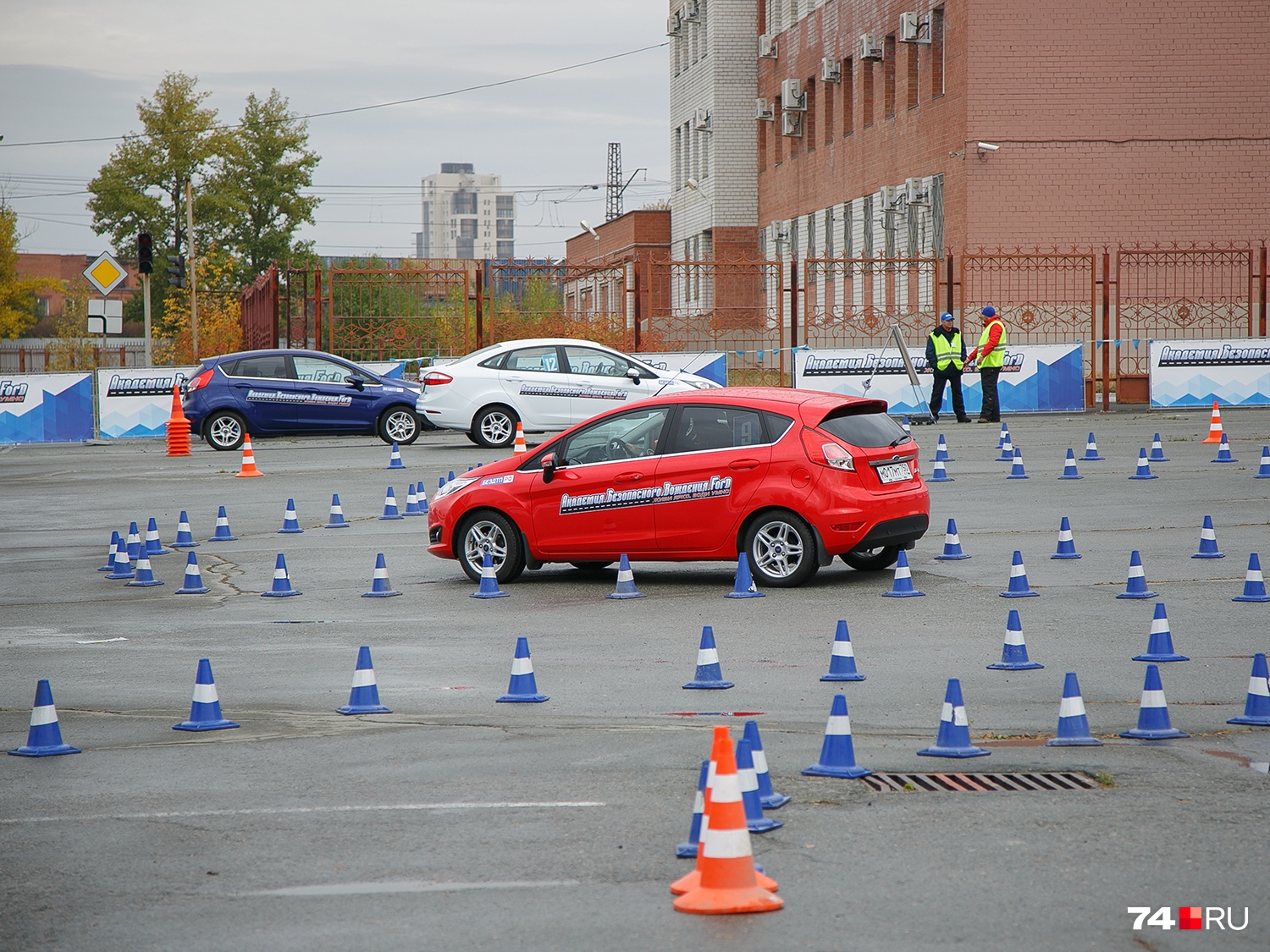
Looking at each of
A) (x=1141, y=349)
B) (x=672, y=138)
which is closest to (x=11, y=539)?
(x=1141, y=349)

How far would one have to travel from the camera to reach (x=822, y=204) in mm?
49531

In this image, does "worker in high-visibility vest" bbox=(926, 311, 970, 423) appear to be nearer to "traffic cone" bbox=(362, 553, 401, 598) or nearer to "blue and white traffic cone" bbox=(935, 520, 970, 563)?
"blue and white traffic cone" bbox=(935, 520, 970, 563)

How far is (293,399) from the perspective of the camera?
27047mm

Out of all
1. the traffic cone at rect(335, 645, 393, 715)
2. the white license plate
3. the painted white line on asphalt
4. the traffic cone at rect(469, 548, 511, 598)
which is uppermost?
→ the white license plate

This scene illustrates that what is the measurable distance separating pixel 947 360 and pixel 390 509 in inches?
495

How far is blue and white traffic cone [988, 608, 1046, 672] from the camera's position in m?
8.62

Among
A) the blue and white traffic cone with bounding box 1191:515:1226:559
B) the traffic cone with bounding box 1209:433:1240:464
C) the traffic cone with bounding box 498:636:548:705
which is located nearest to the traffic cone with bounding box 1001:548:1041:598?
the blue and white traffic cone with bounding box 1191:515:1226:559

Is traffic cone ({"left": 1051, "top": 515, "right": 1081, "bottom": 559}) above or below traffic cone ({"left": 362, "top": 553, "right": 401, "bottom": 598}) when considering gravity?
above

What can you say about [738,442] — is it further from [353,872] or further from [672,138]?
[672,138]

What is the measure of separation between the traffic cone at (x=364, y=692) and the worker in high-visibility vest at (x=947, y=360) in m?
19.6

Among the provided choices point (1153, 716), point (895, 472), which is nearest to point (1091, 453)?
point (895, 472)

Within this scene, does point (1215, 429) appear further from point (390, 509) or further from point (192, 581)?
point (192, 581)

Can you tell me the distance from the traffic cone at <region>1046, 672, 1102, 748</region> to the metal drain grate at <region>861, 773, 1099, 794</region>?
46cm

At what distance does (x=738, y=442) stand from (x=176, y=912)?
25.1 ft
